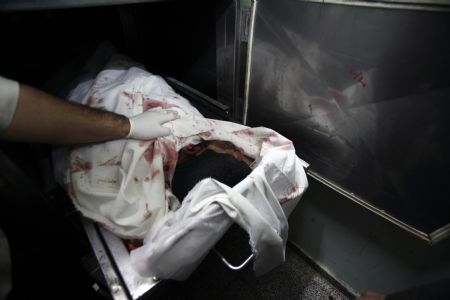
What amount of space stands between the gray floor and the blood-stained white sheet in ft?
2.02

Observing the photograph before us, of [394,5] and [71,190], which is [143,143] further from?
[394,5]

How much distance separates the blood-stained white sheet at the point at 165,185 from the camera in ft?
1.59

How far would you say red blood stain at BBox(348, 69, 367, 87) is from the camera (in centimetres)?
59

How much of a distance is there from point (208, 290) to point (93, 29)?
1.51 meters

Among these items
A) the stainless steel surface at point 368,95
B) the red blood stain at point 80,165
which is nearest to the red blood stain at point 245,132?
the stainless steel surface at point 368,95

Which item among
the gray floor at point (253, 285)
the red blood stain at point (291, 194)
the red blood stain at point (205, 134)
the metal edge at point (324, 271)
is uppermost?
the red blood stain at point (205, 134)

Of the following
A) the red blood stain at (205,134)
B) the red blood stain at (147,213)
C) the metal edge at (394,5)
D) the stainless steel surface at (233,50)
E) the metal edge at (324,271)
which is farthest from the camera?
the metal edge at (324,271)

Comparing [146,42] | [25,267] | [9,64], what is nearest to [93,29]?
[146,42]

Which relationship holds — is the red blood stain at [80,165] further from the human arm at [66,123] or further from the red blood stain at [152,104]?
the red blood stain at [152,104]

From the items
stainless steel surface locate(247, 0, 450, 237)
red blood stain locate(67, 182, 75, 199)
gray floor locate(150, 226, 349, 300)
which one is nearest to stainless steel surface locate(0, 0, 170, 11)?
red blood stain locate(67, 182, 75, 199)

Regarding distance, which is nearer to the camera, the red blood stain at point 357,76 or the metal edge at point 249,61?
the red blood stain at point 357,76

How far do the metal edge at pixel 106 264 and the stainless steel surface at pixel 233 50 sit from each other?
0.72 metres

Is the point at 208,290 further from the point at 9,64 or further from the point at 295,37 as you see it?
the point at 9,64

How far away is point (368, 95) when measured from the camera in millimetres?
596
